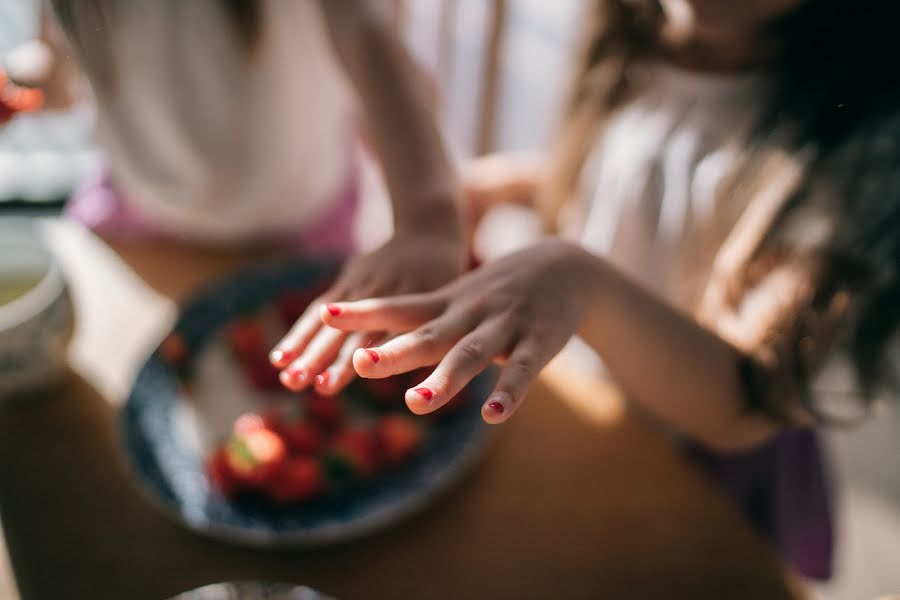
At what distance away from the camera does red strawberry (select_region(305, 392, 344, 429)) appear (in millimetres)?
595

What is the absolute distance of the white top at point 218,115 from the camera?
719 mm

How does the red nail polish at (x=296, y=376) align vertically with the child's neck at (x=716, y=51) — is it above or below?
below

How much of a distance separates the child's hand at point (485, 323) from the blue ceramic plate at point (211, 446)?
19cm

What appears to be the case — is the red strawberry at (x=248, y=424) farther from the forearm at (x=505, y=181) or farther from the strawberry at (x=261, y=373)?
the forearm at (x=505, y=181)

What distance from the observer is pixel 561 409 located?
24.2 inches

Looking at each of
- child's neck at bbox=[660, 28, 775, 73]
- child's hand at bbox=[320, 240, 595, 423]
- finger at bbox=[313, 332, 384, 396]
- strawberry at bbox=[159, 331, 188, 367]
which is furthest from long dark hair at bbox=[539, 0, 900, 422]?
strawberry at bbox=[159, 331, 188, 367]

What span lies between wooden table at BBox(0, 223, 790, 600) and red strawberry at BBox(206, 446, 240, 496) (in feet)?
0.12

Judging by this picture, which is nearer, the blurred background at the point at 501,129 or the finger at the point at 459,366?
the finger at the point at 459,366

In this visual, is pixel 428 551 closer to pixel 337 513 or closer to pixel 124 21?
pixel 337 513

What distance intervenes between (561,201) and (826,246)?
0.25m

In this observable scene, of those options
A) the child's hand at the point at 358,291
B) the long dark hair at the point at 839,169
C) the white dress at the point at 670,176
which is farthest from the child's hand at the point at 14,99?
the long dark hair at the point at 839,169

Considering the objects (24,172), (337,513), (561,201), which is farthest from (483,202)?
(24,172)

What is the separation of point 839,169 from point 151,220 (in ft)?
2.07

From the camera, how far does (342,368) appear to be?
14.8 inches
